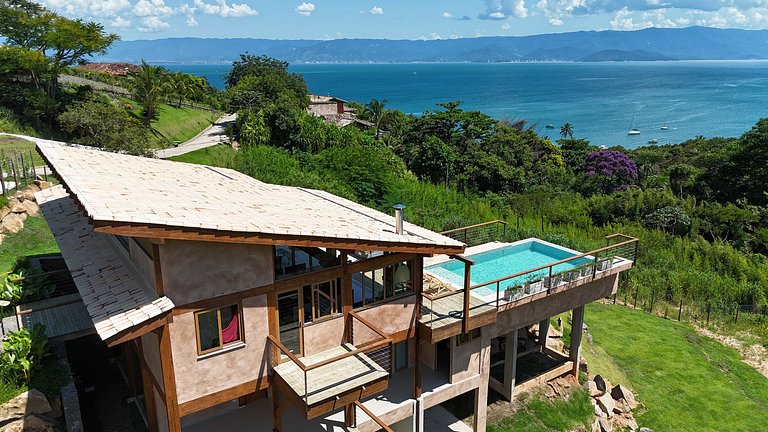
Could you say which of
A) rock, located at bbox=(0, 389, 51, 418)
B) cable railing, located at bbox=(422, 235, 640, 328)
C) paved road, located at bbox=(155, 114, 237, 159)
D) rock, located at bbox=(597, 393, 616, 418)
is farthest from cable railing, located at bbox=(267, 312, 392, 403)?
paved road, located at bbox=(155, 114, 237, 159)

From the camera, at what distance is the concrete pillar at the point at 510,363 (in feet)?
60.7

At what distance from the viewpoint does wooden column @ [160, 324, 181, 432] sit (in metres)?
10.3

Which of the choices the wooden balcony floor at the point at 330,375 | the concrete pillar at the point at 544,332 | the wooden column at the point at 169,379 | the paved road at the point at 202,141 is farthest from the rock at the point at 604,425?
the paved road at the point at 202,141

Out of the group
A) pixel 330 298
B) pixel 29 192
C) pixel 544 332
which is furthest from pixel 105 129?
pixel 544 332

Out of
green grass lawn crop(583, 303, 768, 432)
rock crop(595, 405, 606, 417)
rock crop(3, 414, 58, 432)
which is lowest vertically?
green grass lawn crop(583, 303, 768, 432)

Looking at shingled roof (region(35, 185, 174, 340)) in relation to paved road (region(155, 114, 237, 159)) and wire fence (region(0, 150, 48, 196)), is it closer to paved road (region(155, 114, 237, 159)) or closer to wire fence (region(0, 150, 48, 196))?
wire fence (region(0, 150, 48, 196))

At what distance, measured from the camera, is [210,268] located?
35.2ft

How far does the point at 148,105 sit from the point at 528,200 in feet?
119

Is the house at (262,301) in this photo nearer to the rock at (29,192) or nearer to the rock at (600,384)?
the rock at (600,384)

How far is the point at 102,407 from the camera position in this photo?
48.2 ft

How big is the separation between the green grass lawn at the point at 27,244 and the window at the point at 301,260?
580 inches

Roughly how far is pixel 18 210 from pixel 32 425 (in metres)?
16.3

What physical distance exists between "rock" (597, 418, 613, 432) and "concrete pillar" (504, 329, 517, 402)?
132 inches

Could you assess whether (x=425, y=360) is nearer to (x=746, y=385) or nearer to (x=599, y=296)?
(x=599, y=296)
